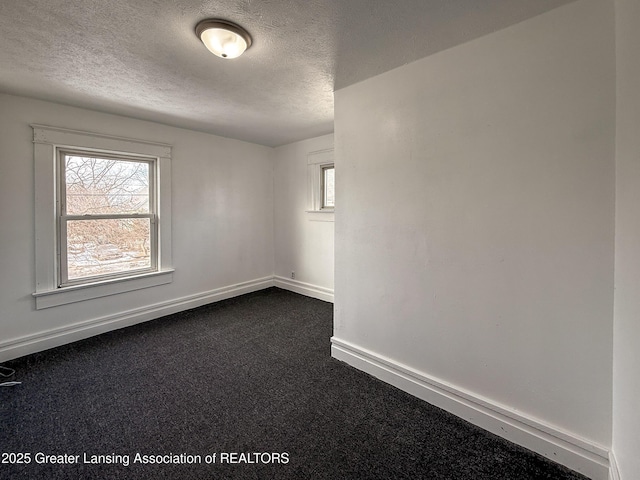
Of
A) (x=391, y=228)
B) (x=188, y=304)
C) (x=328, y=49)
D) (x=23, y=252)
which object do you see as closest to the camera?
(x=328, y=49)

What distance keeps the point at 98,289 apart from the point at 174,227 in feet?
3.36

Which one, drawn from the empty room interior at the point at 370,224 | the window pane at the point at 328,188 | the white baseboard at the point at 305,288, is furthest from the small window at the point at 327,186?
the white baseboard at the point at 305,288

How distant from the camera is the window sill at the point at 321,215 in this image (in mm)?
3968

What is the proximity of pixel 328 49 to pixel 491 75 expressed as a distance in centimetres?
97

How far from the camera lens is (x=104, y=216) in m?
3.04

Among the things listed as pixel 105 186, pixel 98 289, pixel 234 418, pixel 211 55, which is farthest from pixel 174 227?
pixel 234 418

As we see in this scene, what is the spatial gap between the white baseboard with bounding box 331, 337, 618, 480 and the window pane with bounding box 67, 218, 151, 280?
2.79m

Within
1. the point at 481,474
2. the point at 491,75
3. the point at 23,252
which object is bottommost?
the point at 481,474

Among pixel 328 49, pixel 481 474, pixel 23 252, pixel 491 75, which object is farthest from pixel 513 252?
pixel 23 252

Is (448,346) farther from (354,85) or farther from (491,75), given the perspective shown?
(354,85)

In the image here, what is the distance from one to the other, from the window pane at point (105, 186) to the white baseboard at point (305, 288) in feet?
7.24

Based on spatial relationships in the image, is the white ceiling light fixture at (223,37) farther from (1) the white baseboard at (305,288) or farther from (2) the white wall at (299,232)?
(1) the white baseboard at (305,288)

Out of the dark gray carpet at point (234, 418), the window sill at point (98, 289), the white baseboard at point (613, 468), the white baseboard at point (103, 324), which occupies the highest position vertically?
the window sill at point (98, 289)

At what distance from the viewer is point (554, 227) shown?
1.45 meters
